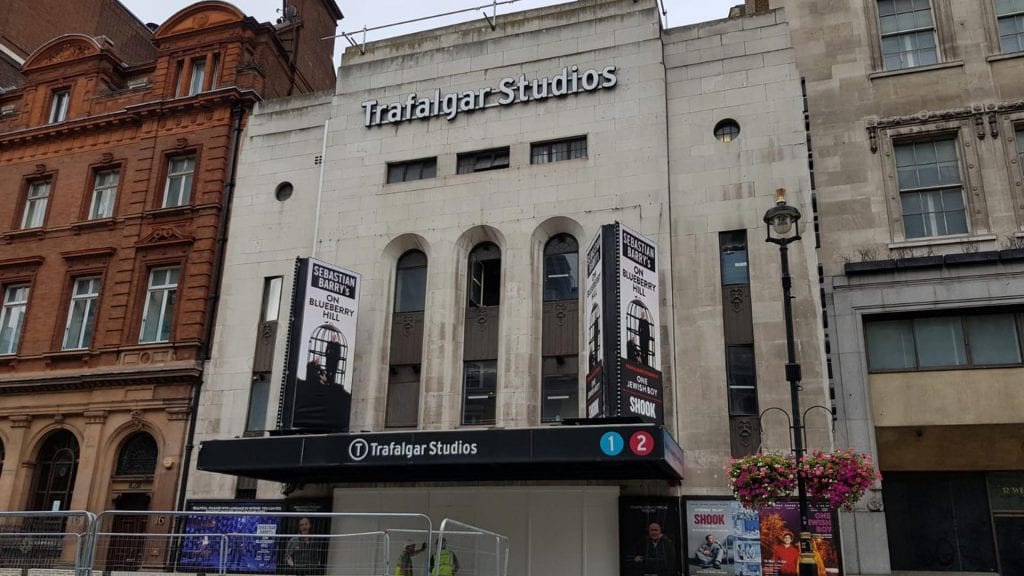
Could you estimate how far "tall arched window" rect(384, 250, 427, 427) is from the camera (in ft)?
72.9

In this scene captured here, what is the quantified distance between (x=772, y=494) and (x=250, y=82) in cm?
2092

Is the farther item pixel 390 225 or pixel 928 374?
pixel 390 225

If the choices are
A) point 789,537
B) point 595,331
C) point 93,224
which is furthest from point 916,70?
point 93,224

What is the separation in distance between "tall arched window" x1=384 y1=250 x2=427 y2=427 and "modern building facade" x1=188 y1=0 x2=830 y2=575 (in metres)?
0.07

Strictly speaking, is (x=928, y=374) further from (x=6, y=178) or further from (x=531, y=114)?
(x=6, y=178)

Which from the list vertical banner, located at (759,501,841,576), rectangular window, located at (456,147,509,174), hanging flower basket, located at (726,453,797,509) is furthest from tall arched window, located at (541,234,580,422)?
hanging flower basket, located at (726,453,797,509)

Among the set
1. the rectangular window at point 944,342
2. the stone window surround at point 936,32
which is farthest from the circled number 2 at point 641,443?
the stone window surround at point 936,32

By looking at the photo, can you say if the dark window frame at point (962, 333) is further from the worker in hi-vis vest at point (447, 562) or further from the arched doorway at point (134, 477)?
the arched doorway at point (134, 477)

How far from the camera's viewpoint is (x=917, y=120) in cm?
2038

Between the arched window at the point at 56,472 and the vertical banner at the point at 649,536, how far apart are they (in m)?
16.2

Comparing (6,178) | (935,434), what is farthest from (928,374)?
(6,178)

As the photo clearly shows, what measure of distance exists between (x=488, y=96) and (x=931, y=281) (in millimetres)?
12616

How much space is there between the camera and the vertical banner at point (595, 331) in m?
18.5

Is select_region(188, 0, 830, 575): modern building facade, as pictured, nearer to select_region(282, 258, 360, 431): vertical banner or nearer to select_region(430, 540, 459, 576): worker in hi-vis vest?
select_region(282, 258, 360, 431): vertical banner
